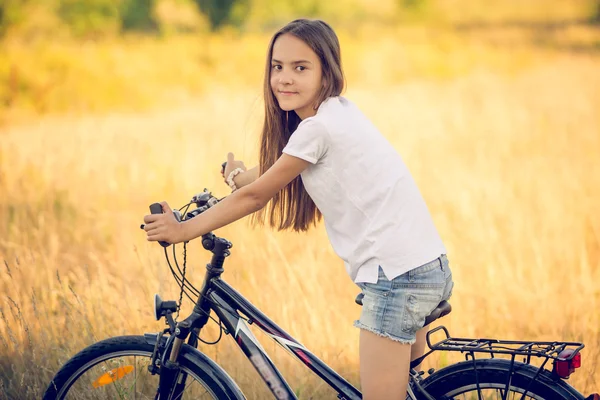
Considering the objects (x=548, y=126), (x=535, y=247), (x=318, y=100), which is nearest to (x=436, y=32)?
(x=548, y=126)

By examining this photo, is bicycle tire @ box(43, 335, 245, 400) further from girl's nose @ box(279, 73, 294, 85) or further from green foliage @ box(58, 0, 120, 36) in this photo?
green foliage @ box(58, 0, 120, 36)

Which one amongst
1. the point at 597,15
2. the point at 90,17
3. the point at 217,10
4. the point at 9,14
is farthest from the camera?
the point at 597,15

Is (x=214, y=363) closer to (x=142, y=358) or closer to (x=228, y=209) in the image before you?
(x=142, y=358)

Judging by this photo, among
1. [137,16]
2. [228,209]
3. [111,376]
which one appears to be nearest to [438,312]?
[228,209]

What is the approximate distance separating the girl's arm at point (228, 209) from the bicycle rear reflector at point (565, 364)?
102cm

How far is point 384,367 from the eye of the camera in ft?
8.24

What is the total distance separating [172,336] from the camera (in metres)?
2.64

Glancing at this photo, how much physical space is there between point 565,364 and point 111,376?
157 cm

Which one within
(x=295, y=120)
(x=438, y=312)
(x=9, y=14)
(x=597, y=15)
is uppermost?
(x=597, y=15)

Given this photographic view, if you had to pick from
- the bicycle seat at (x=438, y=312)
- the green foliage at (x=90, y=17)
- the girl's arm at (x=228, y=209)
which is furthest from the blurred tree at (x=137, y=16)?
the bicycle seat at (x=438, y=312)

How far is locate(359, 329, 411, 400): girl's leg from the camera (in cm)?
251

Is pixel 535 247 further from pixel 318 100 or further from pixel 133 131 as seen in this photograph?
pixel 133 131

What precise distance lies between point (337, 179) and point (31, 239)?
4070mm

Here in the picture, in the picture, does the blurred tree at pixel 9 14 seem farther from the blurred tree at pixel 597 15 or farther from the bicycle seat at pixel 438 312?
the blurred tree at pixel 597 15
